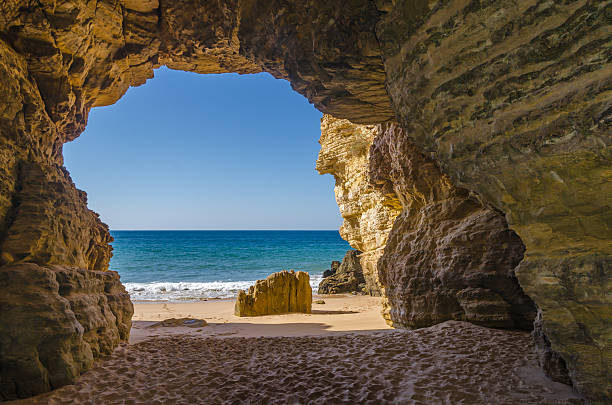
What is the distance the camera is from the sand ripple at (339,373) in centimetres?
335

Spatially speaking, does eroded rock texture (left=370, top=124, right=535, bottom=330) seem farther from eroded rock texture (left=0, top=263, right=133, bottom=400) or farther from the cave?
eroded rock texture (left=0, top=263, right=133, bottom=400)

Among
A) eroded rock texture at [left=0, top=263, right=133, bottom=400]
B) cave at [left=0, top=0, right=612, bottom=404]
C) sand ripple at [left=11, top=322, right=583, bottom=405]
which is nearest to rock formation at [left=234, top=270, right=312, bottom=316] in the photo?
cave at [left=0, top=0, right=612, bottom=404]

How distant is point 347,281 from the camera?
21.2 metres

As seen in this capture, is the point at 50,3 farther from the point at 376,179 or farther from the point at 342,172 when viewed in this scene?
the point at 342,172

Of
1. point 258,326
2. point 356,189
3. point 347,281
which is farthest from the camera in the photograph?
point 347,281

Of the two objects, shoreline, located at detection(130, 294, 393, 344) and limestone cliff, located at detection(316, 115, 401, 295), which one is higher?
limestone cliff, located at detection(316, 115, 401, 295)

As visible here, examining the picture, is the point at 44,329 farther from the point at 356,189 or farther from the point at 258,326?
the point at 356,189

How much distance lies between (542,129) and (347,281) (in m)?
19.9

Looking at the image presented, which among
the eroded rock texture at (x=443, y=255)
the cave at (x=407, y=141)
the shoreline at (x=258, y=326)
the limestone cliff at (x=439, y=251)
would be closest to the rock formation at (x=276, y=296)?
the shoreline at (x=258, y=326)

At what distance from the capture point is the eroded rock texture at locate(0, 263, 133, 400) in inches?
140

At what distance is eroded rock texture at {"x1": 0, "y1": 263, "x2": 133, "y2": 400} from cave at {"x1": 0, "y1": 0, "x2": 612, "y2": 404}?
0.7 inches

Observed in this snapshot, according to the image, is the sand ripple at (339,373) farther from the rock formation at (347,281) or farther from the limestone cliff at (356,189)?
the rock formation at (347,281)

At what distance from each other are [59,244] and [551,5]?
253 inches

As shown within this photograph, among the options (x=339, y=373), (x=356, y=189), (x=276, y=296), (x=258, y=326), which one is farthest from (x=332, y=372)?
(x=356, y=189)
